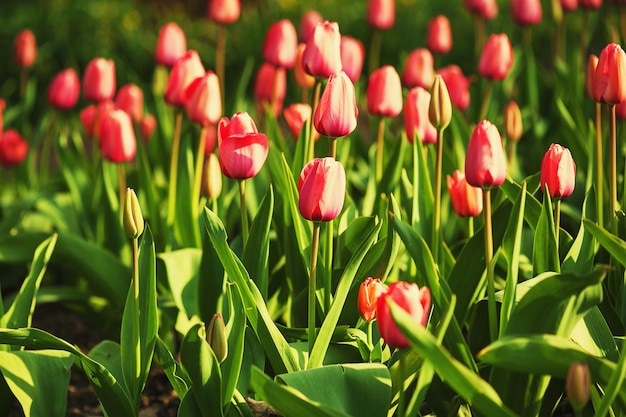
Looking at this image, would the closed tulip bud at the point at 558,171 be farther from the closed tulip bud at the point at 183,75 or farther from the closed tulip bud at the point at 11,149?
the closed tulip bud at the point at 11,149

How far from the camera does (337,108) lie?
1994 millimetres

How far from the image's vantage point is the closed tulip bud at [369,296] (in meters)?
1.77

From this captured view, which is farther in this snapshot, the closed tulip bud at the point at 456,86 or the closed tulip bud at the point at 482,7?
the closed tulip bud at the point at 482,7

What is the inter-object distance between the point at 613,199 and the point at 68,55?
14.2 feet

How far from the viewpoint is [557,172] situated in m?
1.93

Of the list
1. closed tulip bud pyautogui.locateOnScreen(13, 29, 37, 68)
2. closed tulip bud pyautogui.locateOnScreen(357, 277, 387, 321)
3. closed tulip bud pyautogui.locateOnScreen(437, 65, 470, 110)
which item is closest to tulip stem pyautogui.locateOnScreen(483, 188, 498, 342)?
closed tulip bud pyautogui.locateOnScreen(357, 277, 387, 321)

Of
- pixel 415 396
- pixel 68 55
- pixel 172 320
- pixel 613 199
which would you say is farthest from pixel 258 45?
pixel 415 396

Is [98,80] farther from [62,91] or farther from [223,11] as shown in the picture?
[223,11]

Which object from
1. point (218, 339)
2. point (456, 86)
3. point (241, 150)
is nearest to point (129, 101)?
point (456, 86)

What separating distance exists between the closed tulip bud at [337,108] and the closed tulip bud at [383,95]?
19.6 inches

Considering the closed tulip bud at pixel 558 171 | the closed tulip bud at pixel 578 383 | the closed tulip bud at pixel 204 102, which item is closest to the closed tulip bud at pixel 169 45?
the closed tulip bud at pixel 204 102

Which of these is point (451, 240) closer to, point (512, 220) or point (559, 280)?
point (512, 220)

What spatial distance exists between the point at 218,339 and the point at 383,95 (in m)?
0.99

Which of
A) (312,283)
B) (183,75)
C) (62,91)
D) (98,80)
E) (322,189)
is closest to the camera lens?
(322,189)
